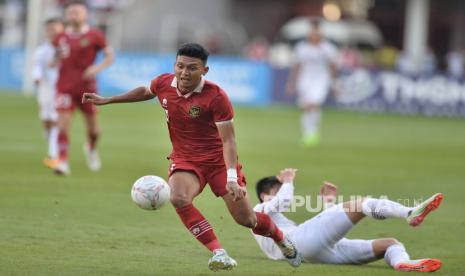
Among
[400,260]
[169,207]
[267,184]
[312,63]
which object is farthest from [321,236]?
[312,63]

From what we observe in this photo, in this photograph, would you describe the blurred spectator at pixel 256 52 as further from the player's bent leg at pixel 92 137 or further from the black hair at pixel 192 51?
the black hair at pixel 192 51

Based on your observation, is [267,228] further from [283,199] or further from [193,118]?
[193,118]

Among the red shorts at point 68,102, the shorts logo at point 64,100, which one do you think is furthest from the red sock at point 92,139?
the shorts logo at point 64,100

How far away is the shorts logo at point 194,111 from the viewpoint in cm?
926

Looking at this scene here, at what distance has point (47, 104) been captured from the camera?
1895 cm

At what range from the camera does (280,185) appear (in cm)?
1026

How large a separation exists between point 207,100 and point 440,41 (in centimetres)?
4798

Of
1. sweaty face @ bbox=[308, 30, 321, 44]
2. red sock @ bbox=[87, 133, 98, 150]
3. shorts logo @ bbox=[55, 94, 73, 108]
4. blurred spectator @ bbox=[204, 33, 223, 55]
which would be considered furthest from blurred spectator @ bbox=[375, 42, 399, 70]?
shorts logo @ bbox=[55, 94, 73, 108]

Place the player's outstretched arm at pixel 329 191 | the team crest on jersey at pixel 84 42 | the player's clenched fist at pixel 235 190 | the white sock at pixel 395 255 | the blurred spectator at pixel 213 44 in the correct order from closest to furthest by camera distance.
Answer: the player's clenched fist at pixel 235 190 → the white sock at pixel 395 255 → the player's outstretched arm at pixel 329 191 → the team crest on jersey at pixel 84 42 → the blurred spectator at pixel 213 44

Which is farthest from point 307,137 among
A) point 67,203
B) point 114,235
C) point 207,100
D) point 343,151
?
point 207,100

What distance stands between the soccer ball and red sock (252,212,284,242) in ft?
2.96

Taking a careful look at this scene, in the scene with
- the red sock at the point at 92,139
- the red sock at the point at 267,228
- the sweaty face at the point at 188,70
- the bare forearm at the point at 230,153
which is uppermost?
the sweaty face at the point at 188,70

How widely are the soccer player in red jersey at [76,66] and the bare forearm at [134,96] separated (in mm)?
6912

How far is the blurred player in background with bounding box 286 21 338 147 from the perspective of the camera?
976 inches
